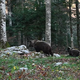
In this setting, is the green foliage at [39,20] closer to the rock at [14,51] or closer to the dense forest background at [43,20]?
the dense forest background at [43,20]

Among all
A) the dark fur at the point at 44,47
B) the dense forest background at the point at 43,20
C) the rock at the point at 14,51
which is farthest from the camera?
the dense forest background at the point at 43,20

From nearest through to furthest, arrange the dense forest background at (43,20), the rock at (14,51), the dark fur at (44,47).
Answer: the rock at (14,51) < the dark fur at (44,47) < the dense forest background at (43,20)

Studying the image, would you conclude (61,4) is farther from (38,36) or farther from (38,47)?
(38,47)

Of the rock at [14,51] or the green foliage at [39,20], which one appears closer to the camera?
the rock at [14,51]

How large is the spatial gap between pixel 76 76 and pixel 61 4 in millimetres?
17542

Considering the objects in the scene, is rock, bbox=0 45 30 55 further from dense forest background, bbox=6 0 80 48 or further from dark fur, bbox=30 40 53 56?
dense forest background, bbox=6 0 80 48

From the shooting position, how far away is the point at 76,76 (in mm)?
6586

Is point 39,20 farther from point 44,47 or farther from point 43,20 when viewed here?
point 44,47

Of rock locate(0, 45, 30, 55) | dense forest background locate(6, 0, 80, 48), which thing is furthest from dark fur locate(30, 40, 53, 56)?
dense forest background locate(6, 0, 80, 48)

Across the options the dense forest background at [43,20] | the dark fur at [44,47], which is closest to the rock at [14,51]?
the dark fur at [44,47]

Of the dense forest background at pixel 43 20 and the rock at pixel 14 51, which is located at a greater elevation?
the dense forest background at pixel 43 20

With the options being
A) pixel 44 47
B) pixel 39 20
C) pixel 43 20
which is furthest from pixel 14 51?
pixel 39 20

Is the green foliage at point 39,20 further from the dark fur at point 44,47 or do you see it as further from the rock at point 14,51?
the rock at point 14,51

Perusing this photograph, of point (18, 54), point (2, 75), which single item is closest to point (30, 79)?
point (2, 75)
